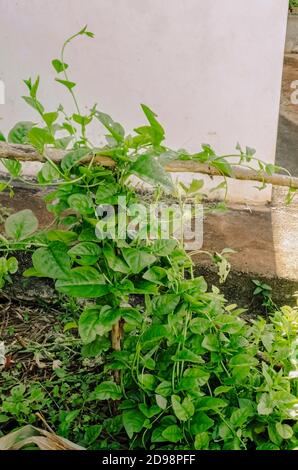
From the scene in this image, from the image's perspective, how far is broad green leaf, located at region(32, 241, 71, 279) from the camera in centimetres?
146

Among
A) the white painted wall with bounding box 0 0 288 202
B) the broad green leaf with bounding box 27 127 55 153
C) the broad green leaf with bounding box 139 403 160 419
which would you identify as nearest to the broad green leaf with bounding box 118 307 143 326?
the broad green leaf with bounding box 139 403 160 419

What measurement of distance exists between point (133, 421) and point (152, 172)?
749 millimetres

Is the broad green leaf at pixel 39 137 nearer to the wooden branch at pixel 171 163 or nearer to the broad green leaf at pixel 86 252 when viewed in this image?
the wooden branch at pixel 171 163

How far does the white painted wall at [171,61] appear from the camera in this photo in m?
3.58

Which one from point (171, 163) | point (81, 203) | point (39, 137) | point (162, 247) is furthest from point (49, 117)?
point (162, 247)

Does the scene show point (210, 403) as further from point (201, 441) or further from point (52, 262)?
point (52, 262)

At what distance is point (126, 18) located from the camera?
3670 mm

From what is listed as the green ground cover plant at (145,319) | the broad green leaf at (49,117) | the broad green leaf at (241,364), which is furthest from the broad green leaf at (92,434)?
the broad green leaf at (49,117)

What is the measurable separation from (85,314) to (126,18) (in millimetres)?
2627

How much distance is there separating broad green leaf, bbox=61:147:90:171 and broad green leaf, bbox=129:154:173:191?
0.13 meters

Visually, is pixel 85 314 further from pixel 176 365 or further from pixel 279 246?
pixel 279 246

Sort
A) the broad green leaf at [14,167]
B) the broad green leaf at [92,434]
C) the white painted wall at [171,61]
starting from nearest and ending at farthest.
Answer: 1. the broad green leaf at [14,167]
2. the broad green leaf at [92,434]
3. the white painted wall at [171,61]

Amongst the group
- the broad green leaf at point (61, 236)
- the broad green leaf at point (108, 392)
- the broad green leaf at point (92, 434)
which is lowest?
the broad green leaf at point (92, 434)

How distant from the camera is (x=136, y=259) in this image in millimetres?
1521
